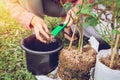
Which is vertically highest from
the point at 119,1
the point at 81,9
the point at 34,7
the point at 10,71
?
the point at 119,1

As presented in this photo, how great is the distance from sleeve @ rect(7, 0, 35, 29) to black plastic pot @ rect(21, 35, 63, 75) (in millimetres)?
125

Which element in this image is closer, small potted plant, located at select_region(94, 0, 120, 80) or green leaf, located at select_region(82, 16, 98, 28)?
green leaf, located at select_region(82, 16, 98, 28)

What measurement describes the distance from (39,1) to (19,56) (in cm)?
41

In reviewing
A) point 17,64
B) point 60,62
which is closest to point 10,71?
point 17,64

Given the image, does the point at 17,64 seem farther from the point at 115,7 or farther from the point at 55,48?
the point at 115,7

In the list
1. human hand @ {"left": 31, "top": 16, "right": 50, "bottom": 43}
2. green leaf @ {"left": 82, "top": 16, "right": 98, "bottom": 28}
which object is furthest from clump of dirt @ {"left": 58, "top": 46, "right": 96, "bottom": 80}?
green leaf @ {"left": 82, "top": 16, "right": 98, "bottom": 28}

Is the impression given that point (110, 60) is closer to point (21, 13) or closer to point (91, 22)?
point (91, 22)

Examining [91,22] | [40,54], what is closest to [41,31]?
[40,54]

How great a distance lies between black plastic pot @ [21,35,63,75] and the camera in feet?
6.20

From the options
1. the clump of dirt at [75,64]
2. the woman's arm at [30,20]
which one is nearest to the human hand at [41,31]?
the woman's arm at [30,20]

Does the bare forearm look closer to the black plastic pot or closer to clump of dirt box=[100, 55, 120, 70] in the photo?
the black plastic pot

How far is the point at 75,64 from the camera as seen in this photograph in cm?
182

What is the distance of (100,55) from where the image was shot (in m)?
1.85

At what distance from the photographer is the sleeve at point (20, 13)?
2.07 meters
